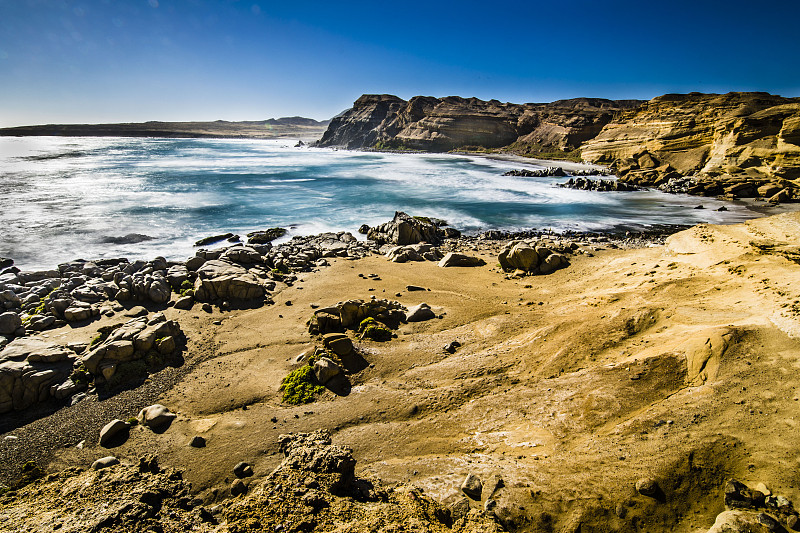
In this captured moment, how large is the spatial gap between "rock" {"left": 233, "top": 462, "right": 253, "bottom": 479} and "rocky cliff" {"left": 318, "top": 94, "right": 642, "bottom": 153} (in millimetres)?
82092

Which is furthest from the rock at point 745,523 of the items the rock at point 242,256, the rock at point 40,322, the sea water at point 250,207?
the sea water at point 250,207

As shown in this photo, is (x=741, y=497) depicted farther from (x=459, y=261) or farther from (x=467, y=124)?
(x=467, y=124)

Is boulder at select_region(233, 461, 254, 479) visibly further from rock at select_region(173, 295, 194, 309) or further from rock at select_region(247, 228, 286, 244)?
rock at select_region(247, 228, 286, 244)

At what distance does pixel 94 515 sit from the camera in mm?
4297

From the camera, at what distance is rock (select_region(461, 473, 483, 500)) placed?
4.48 metres

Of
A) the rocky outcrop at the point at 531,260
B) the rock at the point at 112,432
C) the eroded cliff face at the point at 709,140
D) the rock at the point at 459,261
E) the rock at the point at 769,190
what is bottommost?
the rock at the point at 112,432

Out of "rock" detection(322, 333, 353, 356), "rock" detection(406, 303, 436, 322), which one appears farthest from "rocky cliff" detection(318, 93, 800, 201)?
"rock" detection(322, 333, 353, 356)

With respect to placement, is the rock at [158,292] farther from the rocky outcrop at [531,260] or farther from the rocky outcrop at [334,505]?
the rocky outcrop at [531,260]

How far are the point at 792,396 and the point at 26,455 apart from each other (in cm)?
1076

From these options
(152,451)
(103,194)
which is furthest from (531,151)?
(152,451)

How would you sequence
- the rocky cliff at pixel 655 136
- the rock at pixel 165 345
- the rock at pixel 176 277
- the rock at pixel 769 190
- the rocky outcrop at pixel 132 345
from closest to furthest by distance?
the rocky outcrop at pixel 132 345 → the rock at pixel 165 345 → the rock at pixel 176 277 → the rock at pixel 769 190 → the rocky cliff at pixel 655 136

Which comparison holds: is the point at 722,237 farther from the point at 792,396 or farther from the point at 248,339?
the point at 248,339

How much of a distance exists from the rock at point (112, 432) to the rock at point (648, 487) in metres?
7.53

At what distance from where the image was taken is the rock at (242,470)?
5.25m
